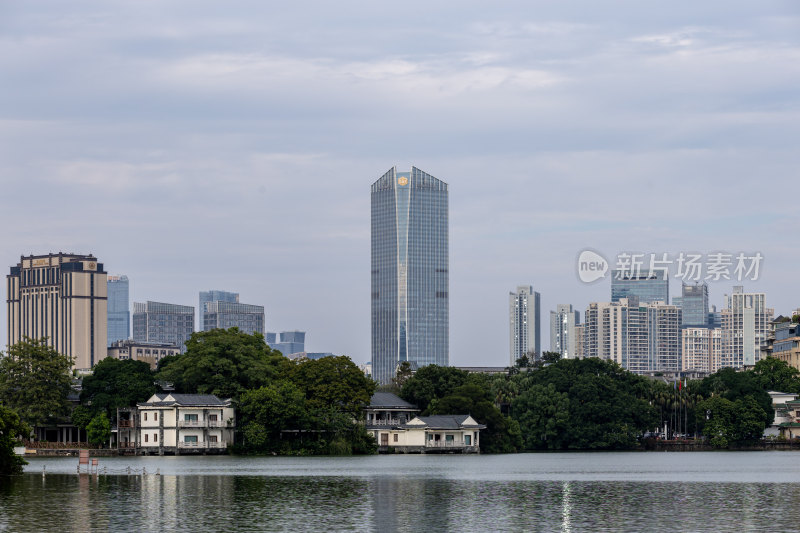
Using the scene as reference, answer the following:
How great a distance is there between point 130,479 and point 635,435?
246 feet

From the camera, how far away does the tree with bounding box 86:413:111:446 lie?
124 meters

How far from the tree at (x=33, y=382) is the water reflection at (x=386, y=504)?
50.2 metres

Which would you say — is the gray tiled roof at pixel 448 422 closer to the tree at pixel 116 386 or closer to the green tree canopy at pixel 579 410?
the green tree canopy at pixel 579 410

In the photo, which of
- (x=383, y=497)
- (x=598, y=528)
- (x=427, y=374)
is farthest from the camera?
(x=427, y=374)

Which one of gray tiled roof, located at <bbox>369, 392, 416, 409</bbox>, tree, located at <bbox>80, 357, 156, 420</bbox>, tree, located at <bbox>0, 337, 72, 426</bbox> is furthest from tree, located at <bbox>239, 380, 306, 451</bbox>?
tree, located at <bbox>0, 337, 72, 426</bbox>

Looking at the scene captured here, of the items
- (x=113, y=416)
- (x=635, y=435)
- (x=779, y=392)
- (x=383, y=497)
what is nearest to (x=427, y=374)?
(x=635, y=435)

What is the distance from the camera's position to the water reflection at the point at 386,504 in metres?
46.6

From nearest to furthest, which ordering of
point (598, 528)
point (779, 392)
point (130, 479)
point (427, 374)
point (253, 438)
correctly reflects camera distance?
point (598, 528), point (130, 479), point (253, 438), point (427, 374), point (779, 392)

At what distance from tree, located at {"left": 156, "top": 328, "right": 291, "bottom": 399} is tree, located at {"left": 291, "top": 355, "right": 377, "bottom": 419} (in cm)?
320

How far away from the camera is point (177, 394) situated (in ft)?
399

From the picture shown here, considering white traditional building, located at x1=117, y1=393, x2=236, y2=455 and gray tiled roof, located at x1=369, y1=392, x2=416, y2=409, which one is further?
gray tiled roof, located at x1=369, y1=392, x2=416, y2=409

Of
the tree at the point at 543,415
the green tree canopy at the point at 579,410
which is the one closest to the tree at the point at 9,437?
the tree at the point at 543,415

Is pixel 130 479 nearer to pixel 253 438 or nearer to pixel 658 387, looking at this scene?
pixel 253 438

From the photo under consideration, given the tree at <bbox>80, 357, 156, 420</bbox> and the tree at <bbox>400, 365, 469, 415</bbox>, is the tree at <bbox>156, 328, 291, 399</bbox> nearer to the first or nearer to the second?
the tree at <bbox>80, 357, 156, 420</bbox>
